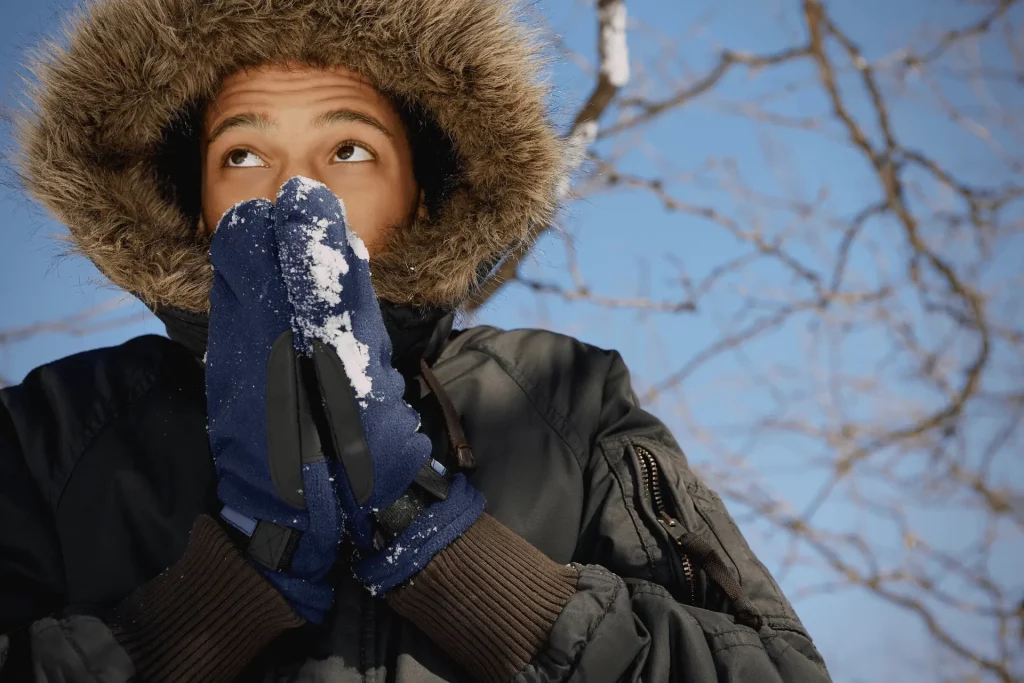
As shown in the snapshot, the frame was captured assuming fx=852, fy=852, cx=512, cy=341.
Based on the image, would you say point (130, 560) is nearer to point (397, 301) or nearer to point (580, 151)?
point (397, 301)

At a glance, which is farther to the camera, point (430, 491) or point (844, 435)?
point (844, 435)

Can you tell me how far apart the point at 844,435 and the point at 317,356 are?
9.41 feet

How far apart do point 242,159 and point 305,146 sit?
0.12 meters

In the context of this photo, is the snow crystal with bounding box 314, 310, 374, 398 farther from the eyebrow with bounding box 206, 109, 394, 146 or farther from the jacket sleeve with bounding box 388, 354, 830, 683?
the eyebrow with bounding box 206, 109, 394, 146

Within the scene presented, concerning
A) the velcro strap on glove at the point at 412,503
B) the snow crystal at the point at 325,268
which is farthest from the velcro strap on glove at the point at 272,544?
the snow crystal at the point at 325,268

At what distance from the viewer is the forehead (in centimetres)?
148

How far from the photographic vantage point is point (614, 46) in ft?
6.79

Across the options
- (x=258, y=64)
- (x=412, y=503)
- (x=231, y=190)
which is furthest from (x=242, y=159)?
(x=412, y=503)

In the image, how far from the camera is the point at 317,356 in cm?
104

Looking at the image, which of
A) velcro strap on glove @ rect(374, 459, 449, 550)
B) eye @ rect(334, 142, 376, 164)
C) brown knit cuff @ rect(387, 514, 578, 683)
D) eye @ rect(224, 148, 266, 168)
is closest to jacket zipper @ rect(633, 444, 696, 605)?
brown knit cuff @ rect(387, 514, 578, 683)

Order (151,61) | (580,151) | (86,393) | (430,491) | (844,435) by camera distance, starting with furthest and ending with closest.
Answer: (844,435) < (580,151) < (151,61) < (86,393) < (430,491)

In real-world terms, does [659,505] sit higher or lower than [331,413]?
higher

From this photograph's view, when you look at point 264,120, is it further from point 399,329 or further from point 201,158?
point 399,329

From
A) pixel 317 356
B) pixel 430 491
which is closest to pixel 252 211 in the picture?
pixel 317 356
